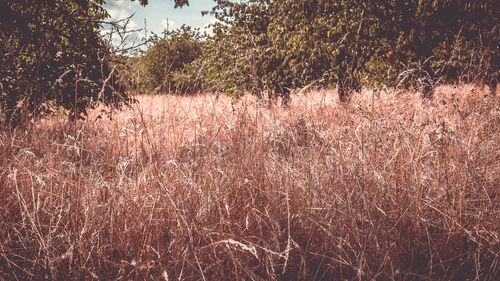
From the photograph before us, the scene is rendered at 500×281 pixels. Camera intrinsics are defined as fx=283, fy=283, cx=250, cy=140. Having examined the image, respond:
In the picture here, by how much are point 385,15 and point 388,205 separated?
538 centimetres

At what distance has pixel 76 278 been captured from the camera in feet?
3.85

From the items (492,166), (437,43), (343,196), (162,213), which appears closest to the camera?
(162,213)

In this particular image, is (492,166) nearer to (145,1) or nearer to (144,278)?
(144,278)

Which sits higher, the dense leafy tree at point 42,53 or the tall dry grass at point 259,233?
the dense leafy tree at point 42,53

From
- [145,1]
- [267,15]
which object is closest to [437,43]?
[267,15]

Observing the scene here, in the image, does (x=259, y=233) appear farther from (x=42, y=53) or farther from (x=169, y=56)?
(x=169, y=56)

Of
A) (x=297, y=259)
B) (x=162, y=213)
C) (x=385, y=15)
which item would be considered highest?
(x=385, y=15)

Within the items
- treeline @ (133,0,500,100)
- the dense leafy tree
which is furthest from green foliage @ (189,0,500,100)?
the dense leafy tree

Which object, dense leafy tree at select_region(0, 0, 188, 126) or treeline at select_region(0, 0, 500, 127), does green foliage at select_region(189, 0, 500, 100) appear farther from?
dense leafy tree at select_region(0, 0, 188, 126)

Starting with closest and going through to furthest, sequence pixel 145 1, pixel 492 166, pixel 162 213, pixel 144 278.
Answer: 1. pixel 144 278
2. pixel 162 213
3. pixel 492 166
4. pixel 145 1

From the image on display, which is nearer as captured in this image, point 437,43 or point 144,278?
point 144,278

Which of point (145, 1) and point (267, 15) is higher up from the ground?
point (267, 15)

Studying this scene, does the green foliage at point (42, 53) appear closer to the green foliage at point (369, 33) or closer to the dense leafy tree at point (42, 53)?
the dense leafy tree at point (42, 53)

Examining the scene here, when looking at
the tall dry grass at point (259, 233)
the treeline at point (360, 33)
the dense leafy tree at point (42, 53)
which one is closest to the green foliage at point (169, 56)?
the treeline at point (360, 33)
